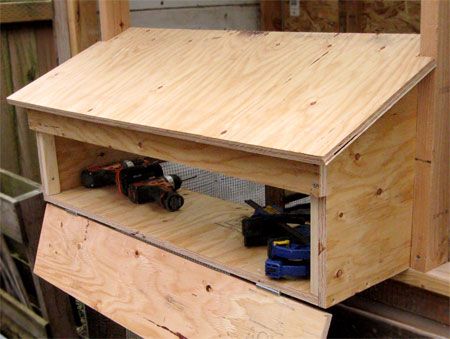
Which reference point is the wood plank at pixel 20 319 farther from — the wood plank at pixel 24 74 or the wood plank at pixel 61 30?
the wood plank at pixel 61 30

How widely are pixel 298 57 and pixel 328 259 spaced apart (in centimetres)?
59

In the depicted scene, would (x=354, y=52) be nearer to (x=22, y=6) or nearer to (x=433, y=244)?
(x=433, y=244)

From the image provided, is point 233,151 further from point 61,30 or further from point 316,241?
point 61,30

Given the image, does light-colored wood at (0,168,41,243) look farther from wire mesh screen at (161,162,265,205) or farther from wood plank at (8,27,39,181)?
wire mesh screen at (161,162,265,205)

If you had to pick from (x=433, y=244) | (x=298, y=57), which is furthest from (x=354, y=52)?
(x=433, y=244)

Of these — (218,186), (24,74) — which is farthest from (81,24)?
(218,186)

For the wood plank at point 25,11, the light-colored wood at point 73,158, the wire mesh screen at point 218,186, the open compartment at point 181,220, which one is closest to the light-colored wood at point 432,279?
the open compartment at point 181,220

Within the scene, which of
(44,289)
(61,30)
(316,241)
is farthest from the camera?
(61,30)

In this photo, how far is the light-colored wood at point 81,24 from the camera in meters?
2.75

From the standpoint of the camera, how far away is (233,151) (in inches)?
62.2

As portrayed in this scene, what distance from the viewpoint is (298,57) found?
5.83ft

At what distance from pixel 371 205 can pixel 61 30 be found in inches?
70.2

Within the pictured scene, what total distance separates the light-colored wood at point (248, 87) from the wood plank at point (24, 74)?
2.23 ft

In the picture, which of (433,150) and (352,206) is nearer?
(352,206)
